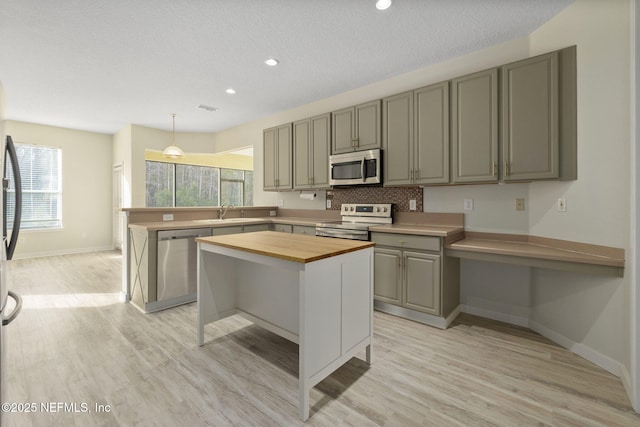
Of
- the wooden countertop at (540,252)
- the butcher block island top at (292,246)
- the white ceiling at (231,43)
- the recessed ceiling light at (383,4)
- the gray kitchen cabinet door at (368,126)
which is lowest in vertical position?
the wooden countertop at (540,252)

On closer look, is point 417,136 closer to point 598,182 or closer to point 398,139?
point 398,139

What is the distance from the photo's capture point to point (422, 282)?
281 centimetres

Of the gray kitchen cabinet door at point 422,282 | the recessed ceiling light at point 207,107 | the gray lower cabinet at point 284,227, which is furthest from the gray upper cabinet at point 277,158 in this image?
the gray kitchen cabinet door at point 422,282

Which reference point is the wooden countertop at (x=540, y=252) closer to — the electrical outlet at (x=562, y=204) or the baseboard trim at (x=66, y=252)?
the electrical outlet at (x=562, y=204)

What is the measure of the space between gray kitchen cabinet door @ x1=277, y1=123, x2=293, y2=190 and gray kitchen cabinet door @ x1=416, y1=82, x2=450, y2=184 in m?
2.04

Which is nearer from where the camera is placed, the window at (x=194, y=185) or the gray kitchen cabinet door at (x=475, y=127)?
the gray kitchen cabinet door at (x=475, y=127)

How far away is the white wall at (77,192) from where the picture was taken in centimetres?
604

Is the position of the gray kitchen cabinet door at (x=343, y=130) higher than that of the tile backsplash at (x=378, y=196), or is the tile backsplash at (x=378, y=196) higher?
the gray kitchen cabinet door at (x=343, y=130)

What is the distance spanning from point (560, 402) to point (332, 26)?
3.24 metres

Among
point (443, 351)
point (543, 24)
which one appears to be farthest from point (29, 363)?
point (543, 24)

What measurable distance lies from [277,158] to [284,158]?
172 mm

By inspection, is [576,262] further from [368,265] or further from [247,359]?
[247,359]

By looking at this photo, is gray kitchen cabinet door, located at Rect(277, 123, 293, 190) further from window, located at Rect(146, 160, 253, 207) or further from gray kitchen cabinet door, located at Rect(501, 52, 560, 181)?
window, located at Rect(146, 160, 253, 207)

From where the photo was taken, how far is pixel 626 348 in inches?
76.6
